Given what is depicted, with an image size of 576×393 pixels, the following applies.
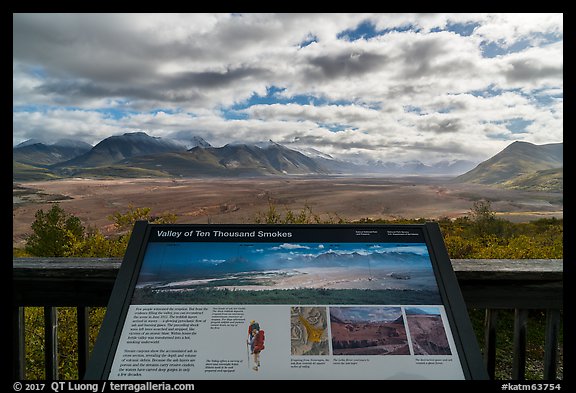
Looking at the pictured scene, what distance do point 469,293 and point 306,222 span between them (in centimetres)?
317

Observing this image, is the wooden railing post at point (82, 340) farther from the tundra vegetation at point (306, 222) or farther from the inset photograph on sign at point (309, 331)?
the tundra vegetation at point (306, 222)

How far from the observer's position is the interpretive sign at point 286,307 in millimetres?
1083

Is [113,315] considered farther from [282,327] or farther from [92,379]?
[282,327]

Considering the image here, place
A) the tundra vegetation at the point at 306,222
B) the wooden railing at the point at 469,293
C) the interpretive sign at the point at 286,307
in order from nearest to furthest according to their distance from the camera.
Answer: the interpretive sign at the point at 286,307 < the wooden railing at the point at 469,293 < the tundra vegetation at the point at 306,222

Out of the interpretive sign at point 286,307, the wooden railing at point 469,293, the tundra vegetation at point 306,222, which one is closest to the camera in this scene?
the interpretive sign at point 286,307

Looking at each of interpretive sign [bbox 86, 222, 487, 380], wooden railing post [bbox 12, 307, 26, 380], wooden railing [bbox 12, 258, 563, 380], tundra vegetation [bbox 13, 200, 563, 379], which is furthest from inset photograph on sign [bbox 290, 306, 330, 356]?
tundra vegetation [bbox 13, 200, 563, 379]

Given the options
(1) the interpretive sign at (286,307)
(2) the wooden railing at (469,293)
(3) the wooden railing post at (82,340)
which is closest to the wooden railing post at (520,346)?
(2) the wooden railing at (469,293)

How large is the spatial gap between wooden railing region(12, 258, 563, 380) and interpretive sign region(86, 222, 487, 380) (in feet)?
1.29

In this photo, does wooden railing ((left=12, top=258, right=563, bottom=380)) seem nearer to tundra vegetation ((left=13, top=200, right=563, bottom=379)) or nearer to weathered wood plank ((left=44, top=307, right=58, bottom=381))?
weathered wood plank ((left=44, top=307, right=58, bottom=381))

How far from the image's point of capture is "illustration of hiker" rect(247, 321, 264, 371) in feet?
3.58

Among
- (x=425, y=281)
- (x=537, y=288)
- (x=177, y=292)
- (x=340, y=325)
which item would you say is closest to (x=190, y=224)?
(x=177, y=292)

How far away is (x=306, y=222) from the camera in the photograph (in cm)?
473

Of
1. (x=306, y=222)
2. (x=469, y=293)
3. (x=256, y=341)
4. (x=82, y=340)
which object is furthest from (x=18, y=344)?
(x=306, y=222)
